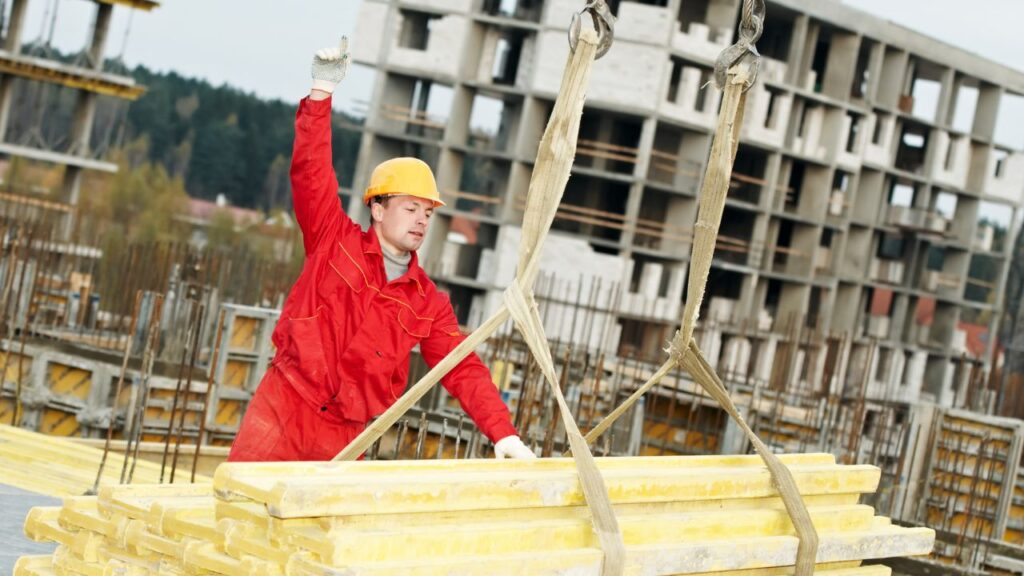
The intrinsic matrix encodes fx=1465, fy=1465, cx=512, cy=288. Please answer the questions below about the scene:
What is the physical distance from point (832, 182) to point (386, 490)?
124 ft

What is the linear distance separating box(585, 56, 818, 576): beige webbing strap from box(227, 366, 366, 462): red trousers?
2.75 feet

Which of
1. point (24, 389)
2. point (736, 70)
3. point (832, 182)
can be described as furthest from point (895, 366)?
point (736, 70)

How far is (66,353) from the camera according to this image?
1312cm

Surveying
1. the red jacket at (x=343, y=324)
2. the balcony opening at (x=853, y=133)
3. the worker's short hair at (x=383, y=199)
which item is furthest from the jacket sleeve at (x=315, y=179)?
the balcony opening at (x=853, y=133)

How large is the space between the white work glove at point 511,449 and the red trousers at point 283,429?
567 millimetres

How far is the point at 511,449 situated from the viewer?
4422 mm

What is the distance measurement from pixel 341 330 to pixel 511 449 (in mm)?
700

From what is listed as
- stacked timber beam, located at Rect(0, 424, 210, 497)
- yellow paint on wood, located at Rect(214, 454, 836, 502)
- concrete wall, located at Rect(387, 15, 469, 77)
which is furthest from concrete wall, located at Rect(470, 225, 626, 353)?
yellow paint on wood, located at Rect(214, 454, 836, 502)

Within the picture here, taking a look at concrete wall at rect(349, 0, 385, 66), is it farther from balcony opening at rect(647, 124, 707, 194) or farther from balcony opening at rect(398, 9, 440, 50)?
balcony opening at rect(647, 124, 707, 194)

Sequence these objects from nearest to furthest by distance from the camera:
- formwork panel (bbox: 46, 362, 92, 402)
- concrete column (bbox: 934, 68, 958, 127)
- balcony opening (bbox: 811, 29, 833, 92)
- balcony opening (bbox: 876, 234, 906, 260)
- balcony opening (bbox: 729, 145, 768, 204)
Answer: formwork panel (bbox: 46, 362, 92, 402)
balcony opening (bbox: 729, 145, 768, 204)
balcony opening (bbox: 811, 29, 833, 92)
concrete column (bbox: 934, 68, 958, 127)
balcony opening (bbox: 876, 234, 906, 260)

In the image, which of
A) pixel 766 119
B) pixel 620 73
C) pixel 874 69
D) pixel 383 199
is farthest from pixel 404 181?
pixel 874 69

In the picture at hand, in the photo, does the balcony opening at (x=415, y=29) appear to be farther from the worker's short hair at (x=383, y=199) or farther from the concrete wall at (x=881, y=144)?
the worker's short hair at (x=383, y=199)

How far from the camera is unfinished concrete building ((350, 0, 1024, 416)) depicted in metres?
33.8

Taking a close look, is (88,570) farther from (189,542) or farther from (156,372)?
(156,372)
